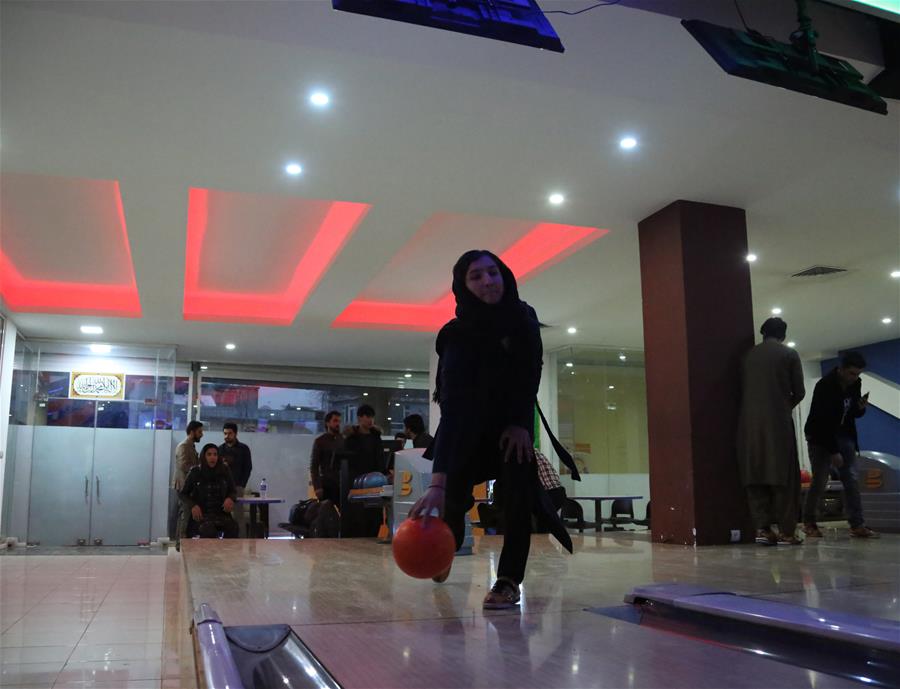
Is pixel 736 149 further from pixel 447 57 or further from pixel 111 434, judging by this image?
pixel 111 434

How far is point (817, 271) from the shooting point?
9.57 m

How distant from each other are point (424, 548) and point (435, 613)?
0.96ft

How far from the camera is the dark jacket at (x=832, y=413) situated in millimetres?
6691

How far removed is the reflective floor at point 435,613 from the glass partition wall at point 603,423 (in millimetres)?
7240

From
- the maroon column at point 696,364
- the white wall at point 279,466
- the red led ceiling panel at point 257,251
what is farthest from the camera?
the white wall at point 279,466

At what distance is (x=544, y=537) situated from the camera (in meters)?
6.56

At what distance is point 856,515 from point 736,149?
11.3 feet

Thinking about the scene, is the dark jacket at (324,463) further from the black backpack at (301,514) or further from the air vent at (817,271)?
the air vent at (817,271)

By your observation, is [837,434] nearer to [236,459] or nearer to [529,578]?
[529,578]

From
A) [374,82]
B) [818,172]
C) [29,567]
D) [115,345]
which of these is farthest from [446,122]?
[115,345]

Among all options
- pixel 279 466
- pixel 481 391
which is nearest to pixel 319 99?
pixel 481 391

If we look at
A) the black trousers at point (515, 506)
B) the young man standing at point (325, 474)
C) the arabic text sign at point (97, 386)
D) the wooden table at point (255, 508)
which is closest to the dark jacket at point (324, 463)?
the young man standing at point (325, 474)

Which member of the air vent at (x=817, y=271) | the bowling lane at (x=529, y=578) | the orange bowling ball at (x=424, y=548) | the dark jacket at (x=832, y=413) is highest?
Result: the air vent at (x=817, y=271)

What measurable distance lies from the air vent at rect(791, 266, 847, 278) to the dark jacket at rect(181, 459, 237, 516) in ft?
24.6
